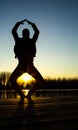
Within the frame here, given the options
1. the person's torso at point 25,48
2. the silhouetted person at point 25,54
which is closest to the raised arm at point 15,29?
the silhouetted person at point 25,54

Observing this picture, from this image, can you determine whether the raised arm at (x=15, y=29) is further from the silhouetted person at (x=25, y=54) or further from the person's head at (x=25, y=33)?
the person's head at (x=25, y=33)

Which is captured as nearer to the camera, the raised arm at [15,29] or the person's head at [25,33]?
the person's head at [25,33]

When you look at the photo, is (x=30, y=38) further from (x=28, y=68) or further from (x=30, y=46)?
(x=28, y=68)

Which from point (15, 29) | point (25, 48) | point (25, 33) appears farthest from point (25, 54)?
point (15, 29)

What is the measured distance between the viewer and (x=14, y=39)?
726 cm


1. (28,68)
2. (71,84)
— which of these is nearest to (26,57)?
(28,68)

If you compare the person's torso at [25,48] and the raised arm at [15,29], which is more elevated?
the raised arm at [15,29]

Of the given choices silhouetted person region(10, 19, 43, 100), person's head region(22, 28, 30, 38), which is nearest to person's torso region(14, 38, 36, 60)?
silhouetted person region(10, 19, 43, 100)

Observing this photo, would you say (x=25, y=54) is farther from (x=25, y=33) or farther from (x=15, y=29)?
(x=15, y=29)

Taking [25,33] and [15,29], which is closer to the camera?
[25,33]

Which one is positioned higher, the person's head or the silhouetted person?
the person's head

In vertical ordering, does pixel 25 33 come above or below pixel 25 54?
above

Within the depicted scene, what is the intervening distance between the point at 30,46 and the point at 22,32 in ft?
1.30

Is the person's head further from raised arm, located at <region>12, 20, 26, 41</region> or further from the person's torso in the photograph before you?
raised arm, located at <region>12, 20, 26, 41</region>
